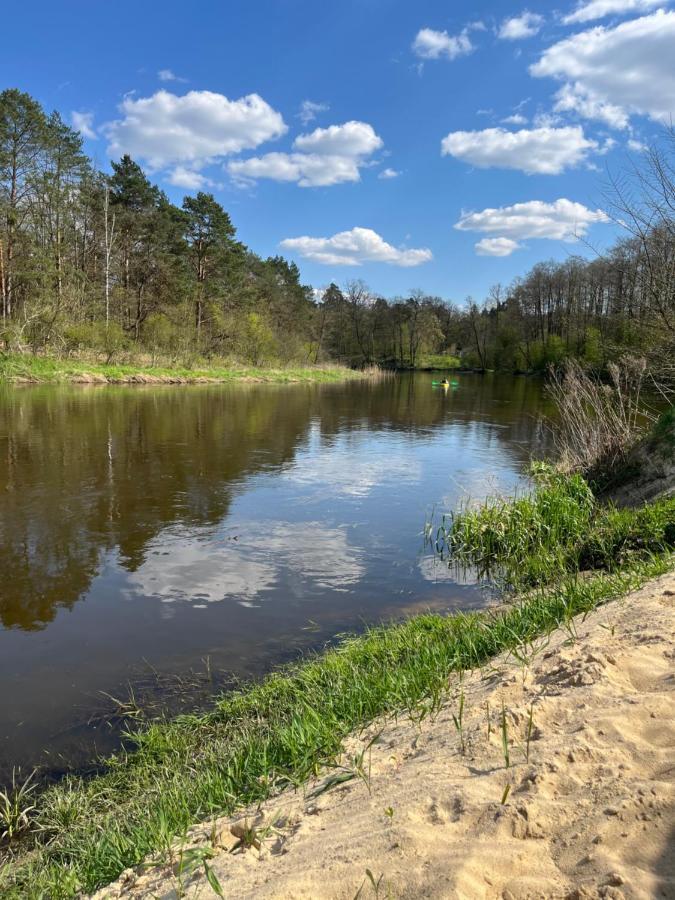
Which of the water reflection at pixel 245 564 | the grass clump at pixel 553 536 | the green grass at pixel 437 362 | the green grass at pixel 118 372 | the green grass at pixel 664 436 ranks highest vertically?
the green grass at pixel 437 362

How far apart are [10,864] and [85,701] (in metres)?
1.88

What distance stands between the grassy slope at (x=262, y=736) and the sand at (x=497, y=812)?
0.79 feet

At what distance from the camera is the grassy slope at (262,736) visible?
310cm

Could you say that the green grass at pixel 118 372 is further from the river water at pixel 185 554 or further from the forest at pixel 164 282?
the river water at pixel 185 554

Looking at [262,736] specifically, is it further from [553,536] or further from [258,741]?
[553,536]

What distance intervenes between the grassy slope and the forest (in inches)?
348

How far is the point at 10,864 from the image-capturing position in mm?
3180

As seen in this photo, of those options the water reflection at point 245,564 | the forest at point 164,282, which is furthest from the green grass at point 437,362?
the water reflection at point 245,564

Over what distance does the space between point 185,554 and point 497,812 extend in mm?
7166

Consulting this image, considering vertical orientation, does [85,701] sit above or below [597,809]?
below

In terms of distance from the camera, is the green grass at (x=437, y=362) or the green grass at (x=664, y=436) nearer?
the green grass at (x=664, y=436)

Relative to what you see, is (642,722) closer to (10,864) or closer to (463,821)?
(463,821)

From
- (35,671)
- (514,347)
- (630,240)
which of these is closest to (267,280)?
(514,347)

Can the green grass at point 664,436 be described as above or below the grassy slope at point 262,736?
above
